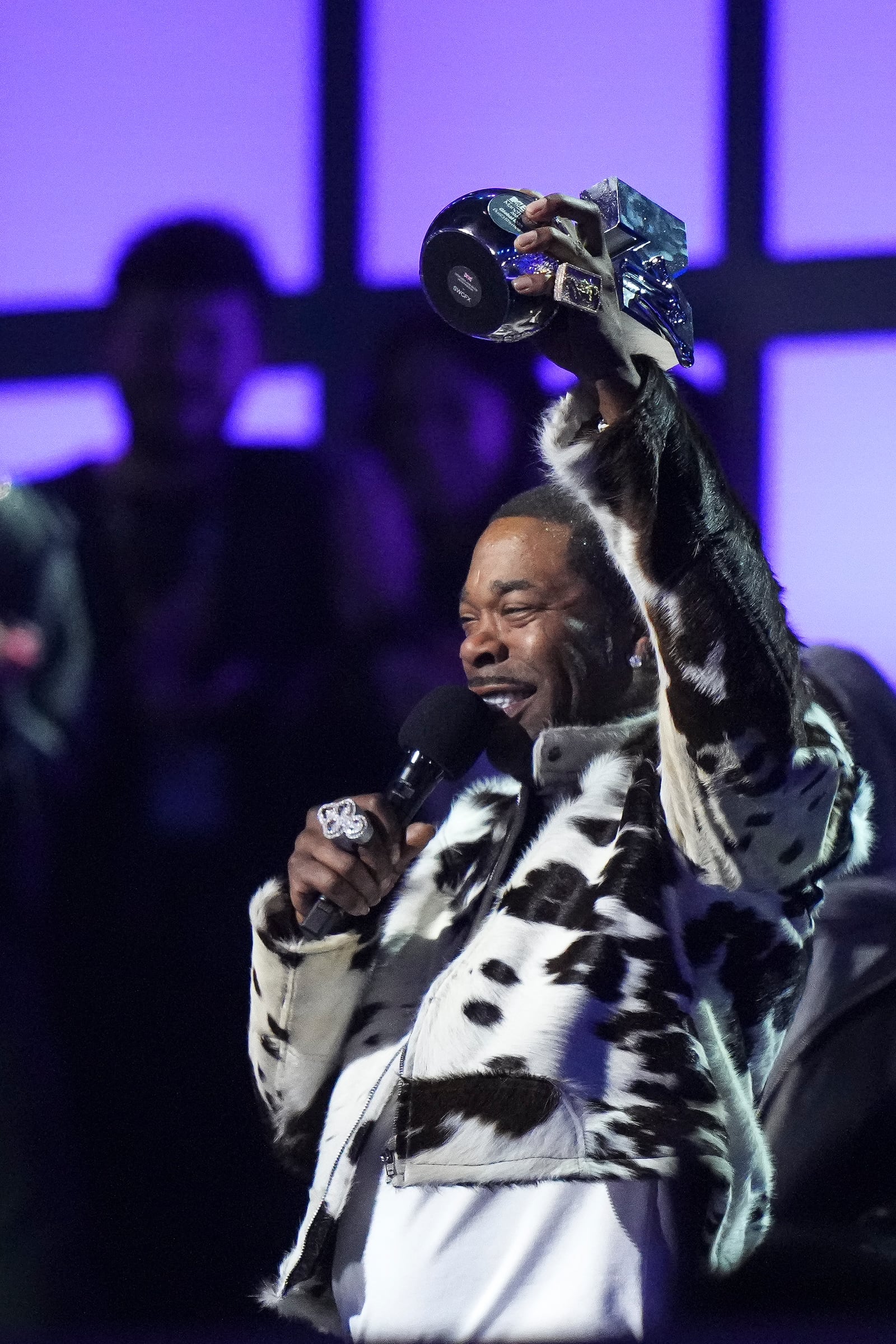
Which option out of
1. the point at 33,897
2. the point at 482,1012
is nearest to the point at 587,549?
the point at 482,1012

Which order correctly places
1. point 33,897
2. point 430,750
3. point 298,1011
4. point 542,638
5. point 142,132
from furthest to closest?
point 142,132, point 33,897, point 542,638, point 298,1011, point 430,750

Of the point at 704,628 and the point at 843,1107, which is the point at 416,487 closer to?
the point at 704,628

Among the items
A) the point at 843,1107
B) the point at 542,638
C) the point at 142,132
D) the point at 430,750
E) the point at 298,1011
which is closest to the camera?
the point at 430,750

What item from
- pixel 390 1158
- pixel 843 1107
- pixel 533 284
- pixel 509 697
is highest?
pixel 533 284

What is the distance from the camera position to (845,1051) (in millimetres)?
1643

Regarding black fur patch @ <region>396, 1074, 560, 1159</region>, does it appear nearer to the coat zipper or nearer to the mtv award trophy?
the coat zipper

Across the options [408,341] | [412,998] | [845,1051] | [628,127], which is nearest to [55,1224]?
[412,998]

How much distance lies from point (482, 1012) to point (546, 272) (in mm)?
660

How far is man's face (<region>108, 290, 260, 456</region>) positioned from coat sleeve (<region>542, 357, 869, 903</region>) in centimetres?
77

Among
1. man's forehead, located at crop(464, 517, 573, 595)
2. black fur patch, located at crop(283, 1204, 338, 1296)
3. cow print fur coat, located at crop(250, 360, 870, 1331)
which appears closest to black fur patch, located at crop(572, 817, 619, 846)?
cow print fur coat, located at crop(250, 360, 870, 1331)

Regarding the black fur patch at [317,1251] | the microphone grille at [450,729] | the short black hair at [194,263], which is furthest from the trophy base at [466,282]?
the black fur patch at [317,1251]

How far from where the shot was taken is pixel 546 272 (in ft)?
3.64

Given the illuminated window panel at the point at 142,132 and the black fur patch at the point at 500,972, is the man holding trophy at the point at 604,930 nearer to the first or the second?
the black fur patch at the point at 500,972

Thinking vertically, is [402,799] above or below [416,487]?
below
